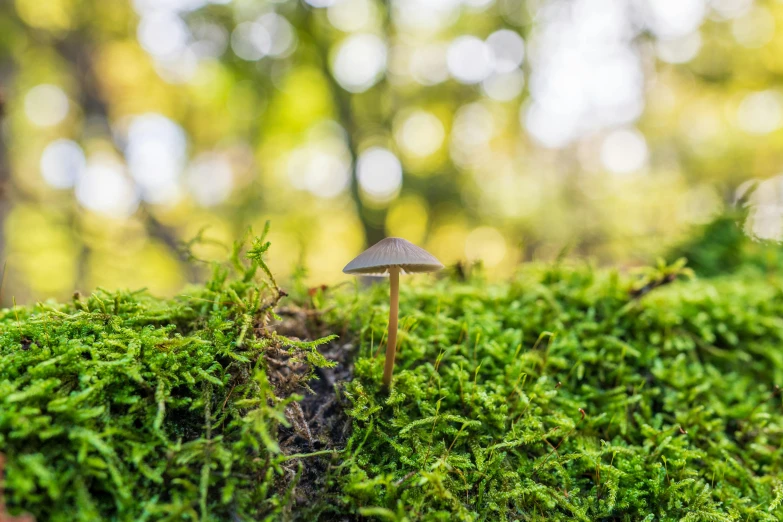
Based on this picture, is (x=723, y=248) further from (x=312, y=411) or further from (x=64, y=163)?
(x=64, y=163)

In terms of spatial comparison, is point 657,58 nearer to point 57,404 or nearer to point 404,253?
point 404,253

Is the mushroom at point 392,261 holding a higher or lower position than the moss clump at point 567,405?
higher

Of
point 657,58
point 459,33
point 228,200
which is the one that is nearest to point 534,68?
point 459,33

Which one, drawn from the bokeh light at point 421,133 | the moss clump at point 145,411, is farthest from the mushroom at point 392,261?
the bokeh light at point 421,133

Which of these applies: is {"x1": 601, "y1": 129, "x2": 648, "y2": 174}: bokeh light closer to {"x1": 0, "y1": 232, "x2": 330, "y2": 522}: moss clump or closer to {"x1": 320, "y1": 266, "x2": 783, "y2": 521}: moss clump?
{"x1": 320, "y1": 266, "x2": 783, "y2": 521}: moss clump

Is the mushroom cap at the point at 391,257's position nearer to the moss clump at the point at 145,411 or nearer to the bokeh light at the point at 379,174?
the moss clump at the point at 145,411

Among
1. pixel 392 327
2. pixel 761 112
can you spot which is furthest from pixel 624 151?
pixel 392 327

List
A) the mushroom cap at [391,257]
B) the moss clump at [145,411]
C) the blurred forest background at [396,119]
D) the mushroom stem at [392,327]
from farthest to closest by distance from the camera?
A: the blurred forest background at [396,119], the mushroom stem at [392,327], the mushroom cap at [391,257], the moss clump at [145,411]

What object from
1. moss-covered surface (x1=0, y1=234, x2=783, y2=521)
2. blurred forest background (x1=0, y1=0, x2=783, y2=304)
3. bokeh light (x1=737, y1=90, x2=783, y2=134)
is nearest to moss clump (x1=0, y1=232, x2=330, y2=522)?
moss-covered surface (x1=0, y1=234, x2=783, y2=521)
